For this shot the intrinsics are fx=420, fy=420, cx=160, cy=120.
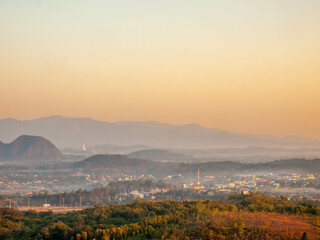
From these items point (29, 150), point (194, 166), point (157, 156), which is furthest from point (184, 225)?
point (29, 150)

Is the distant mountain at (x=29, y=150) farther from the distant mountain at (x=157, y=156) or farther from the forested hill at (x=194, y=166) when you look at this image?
the forested hill at (x=194, y=166)

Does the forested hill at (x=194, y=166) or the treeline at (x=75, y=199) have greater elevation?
the forested hill at (x=194, y=166)

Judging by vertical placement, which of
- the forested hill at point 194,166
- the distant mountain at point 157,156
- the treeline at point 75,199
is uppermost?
the distant mountain at point 157,156

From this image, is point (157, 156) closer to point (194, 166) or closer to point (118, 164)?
point (118, 164)

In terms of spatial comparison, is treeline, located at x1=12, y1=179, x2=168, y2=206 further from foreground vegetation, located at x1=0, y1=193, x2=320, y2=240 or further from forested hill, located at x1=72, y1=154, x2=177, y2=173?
forested hill, located at x1=72, y1=154, x2=177, y2=173

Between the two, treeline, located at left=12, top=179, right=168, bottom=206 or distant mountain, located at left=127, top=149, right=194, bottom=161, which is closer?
treeline, located at left=12, top=179, right=168, bottom=206

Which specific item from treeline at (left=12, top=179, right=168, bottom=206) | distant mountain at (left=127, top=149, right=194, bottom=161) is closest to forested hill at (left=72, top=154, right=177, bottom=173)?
distant mountain at (left=127, top=149, right=194, bottom=161)

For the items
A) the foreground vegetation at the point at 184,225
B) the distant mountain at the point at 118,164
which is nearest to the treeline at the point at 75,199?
the foreground vegetation at the point at 184,225
